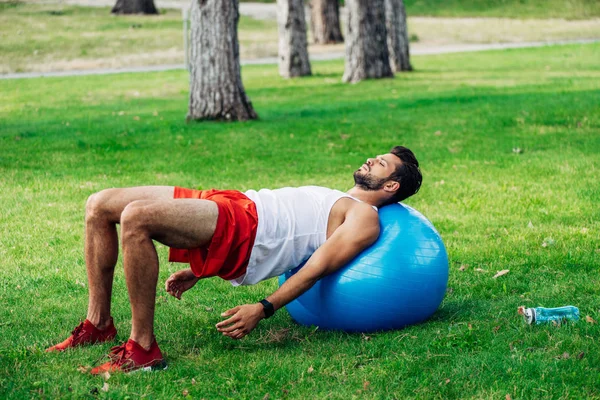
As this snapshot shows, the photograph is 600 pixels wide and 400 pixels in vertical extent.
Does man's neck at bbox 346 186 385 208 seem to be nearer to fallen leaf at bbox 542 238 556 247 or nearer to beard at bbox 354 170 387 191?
beard at bbox 354 170 387 191

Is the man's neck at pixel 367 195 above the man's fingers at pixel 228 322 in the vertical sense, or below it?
above

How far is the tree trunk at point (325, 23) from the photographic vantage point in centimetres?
2927

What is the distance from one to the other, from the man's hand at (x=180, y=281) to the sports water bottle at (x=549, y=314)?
6.81 ft

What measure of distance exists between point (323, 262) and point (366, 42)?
1391 centimetres

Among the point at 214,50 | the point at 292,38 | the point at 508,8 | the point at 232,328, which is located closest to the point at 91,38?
the point at 292,38

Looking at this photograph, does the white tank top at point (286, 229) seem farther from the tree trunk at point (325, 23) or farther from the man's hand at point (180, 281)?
the tree trunk at point (325, 23)

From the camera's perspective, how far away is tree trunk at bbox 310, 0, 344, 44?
96.0 ft

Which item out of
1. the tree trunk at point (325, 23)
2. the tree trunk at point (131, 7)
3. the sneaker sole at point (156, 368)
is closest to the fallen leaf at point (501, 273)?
the sneaker sole at point (156, 368)

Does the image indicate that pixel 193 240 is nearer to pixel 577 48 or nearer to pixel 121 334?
pixel 121 334

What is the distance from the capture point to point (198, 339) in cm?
512

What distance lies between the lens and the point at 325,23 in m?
29.2

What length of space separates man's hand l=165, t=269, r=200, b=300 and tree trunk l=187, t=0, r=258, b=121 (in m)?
8.10

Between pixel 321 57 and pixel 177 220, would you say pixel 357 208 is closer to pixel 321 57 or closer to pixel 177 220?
pixel 177 220

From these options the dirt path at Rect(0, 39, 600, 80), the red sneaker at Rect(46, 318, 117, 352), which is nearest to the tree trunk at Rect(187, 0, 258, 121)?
the red sneaker at Rect(46, 318, 117, 352)
